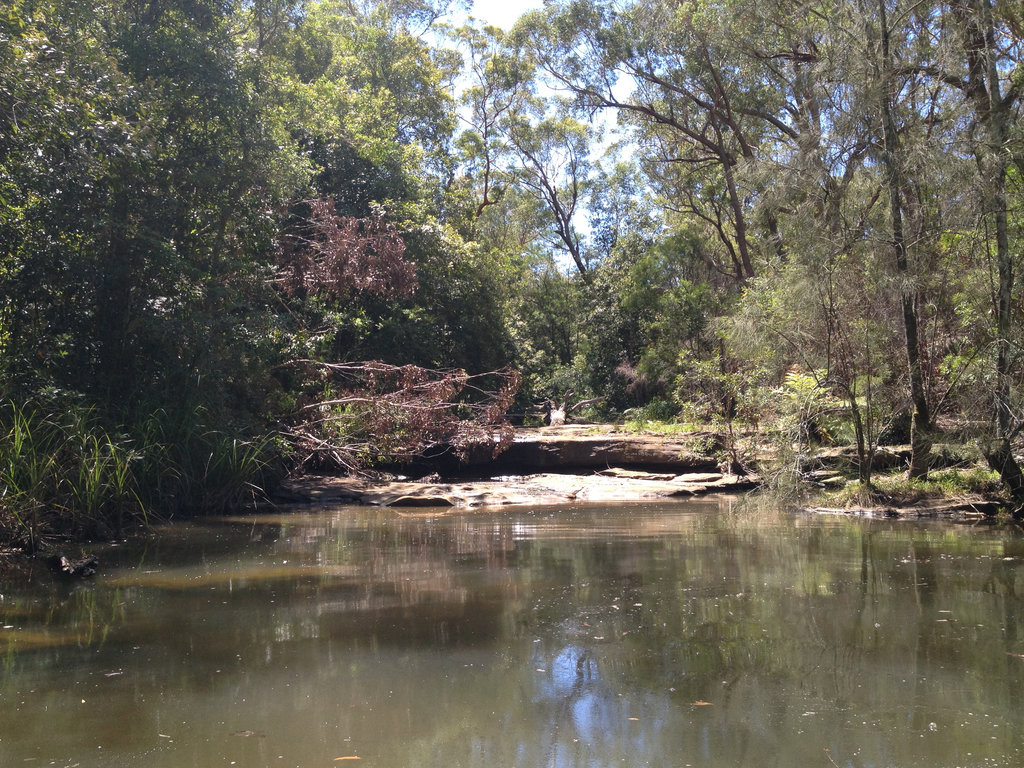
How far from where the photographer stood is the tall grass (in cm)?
760

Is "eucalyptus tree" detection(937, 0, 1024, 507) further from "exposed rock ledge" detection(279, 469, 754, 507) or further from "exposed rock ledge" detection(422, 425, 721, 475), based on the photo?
"exposed rock ledge" detection(422, 425, 721, 475)

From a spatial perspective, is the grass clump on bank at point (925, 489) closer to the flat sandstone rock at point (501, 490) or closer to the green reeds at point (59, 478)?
the flat sandstone rock at point (501, 490)

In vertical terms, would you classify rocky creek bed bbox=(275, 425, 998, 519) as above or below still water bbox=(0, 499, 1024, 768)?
above

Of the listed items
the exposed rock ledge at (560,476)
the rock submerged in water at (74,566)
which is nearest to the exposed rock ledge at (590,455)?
the exposed rock ledge at (560,476)

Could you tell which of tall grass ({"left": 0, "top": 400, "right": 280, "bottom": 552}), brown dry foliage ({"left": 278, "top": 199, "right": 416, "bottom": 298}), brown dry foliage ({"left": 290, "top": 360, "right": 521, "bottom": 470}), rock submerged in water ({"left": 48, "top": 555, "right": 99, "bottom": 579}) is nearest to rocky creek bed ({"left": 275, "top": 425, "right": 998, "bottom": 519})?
brown dry foliage ({"left": 290, "top": 360, "right": 521, "bottom": 470})

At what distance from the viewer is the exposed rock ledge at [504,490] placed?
494 inches

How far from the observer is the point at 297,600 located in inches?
236

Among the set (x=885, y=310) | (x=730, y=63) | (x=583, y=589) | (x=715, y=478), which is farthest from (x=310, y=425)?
(x=730, y=63)

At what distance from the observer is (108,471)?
355 inches

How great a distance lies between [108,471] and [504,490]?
20.1 ft

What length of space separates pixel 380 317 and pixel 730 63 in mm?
10451

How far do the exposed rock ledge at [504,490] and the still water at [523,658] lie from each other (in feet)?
14.4

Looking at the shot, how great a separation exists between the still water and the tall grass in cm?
74

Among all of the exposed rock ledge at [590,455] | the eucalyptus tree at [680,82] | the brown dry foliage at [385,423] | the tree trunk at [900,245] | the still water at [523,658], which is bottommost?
the still water at [523,658]
